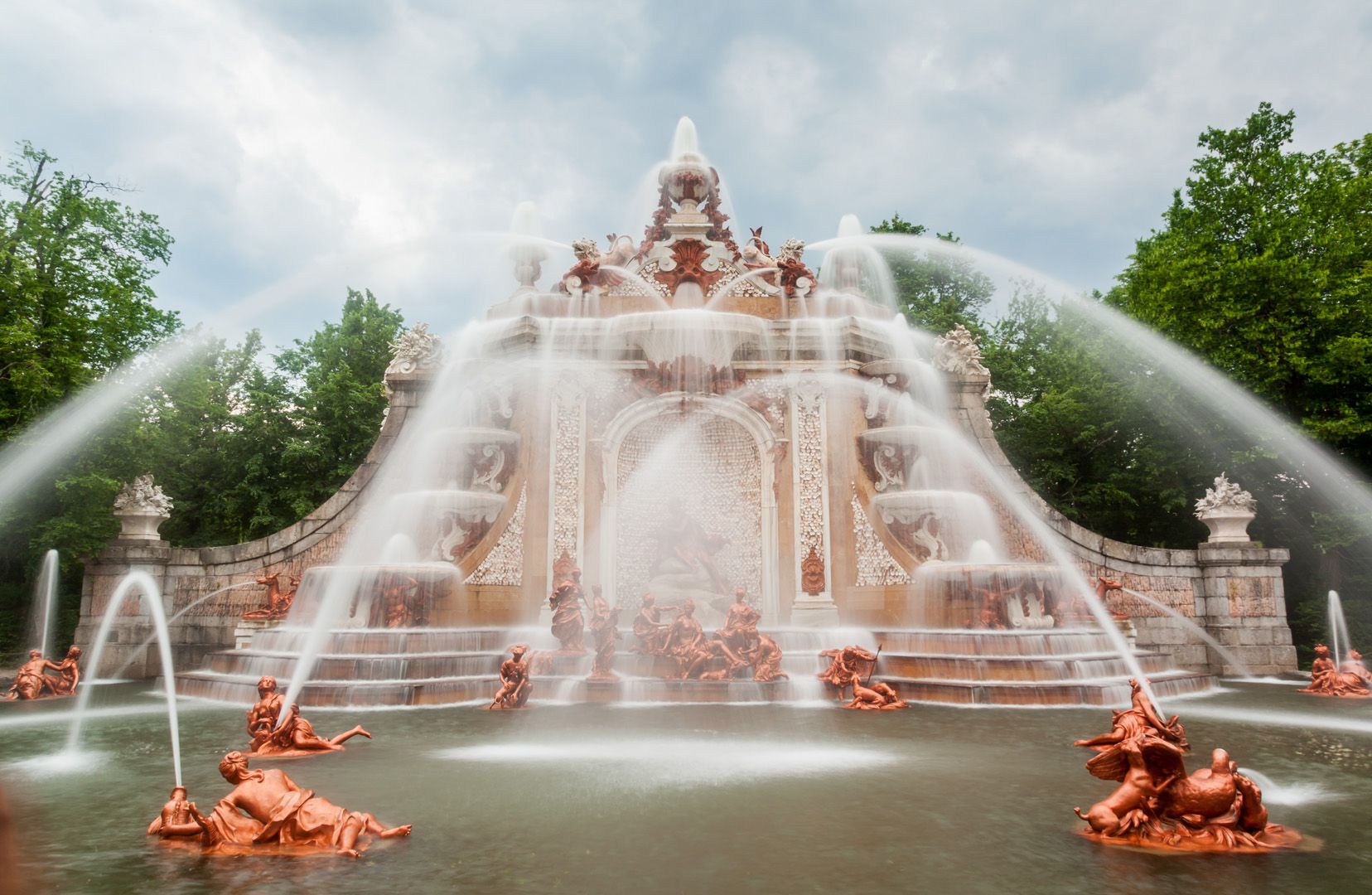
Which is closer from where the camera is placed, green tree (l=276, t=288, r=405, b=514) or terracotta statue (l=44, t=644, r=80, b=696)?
terracotta statue (l=44, t=644, r=80, b=696)

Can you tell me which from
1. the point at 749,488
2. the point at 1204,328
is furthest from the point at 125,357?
the point at 1204,328

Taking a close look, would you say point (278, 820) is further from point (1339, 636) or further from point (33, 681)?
point (1339, 636)

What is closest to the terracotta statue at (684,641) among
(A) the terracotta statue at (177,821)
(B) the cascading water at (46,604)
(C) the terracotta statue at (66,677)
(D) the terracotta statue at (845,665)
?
(D) the terracotta statue at (845,665)

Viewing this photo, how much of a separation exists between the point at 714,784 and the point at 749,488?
11.8 meters

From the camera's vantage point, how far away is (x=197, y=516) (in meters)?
32.6

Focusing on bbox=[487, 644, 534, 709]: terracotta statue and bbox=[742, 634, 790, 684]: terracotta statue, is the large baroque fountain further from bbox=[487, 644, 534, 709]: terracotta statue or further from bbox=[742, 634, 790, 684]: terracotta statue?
bbox=[487, 644, 534, 709]: terracotta statue

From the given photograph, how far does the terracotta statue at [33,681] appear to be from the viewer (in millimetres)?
12945

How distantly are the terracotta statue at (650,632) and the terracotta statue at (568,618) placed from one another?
85 cm

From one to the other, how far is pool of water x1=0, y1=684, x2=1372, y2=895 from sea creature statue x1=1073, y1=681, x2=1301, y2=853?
205mm

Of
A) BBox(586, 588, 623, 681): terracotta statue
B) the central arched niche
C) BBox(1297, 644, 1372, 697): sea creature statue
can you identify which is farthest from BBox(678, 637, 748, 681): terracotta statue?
BBox(1297, 644, 1372, 697): sea creature statue

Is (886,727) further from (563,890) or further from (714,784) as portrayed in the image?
(563,890)

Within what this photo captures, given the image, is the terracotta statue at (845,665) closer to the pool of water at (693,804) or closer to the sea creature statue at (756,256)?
the pool of water at (693,804)

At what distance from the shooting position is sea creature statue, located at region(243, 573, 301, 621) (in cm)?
1631

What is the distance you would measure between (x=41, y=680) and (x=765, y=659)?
11.0 metres
